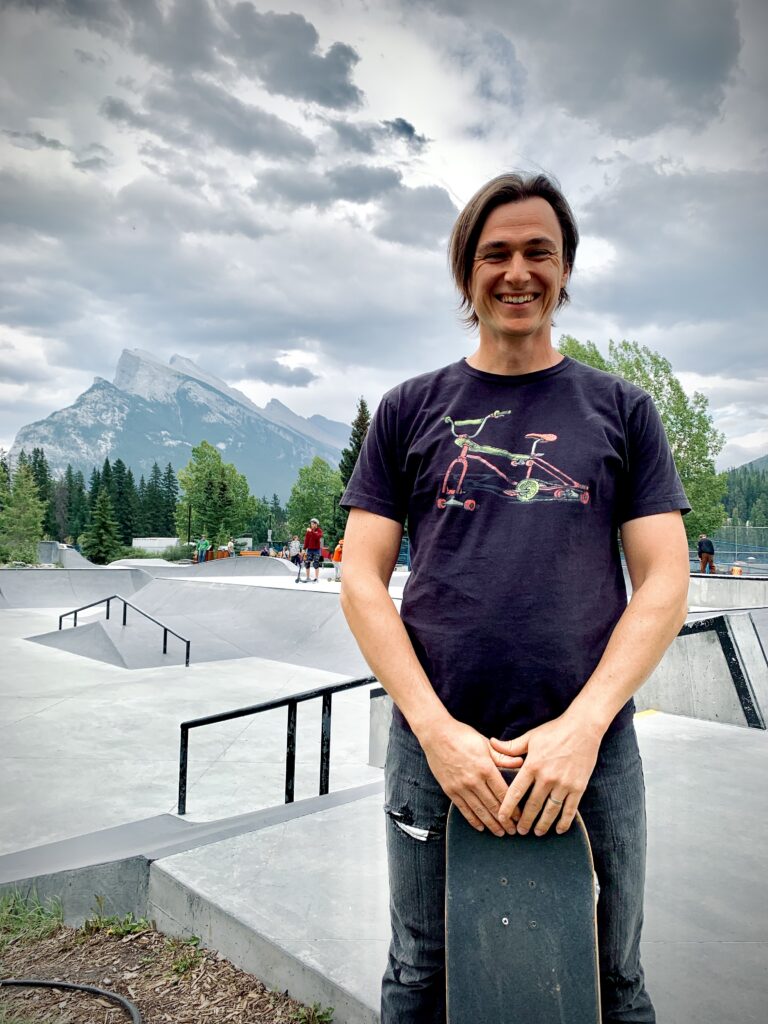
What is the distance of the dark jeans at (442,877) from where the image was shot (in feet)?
4.56

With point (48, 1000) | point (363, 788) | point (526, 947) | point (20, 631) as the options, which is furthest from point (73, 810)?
point (20, 631)

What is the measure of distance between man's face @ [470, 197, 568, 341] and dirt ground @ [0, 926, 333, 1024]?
7.65 feet

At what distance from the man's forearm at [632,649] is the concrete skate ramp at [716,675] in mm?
5141

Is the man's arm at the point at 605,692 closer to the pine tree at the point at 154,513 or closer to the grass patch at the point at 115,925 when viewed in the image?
the grass patch at the point at 115,925

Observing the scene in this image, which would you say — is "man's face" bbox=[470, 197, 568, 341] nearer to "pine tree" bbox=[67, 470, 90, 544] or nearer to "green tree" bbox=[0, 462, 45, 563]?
"green tree" bbox=[0, 462, 45, 563]

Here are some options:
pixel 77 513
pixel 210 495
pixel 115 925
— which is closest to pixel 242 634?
pixel 115 925

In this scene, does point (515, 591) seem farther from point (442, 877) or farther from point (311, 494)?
point (311, 494)

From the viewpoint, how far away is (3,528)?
147ft

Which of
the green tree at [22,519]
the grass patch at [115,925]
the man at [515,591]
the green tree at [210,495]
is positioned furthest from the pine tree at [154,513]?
the man at [515,591]

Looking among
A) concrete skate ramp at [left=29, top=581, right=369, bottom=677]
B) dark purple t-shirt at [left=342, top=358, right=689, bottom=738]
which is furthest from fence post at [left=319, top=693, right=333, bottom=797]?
concrete skate ramp at [left=29, top=581, right=369, bottom=677]

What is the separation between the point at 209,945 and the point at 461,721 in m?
2.28

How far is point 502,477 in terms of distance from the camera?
1411 millimetres

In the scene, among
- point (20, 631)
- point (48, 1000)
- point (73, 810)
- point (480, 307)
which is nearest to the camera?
point (480, 307)

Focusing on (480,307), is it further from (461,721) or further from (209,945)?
(209,945)
